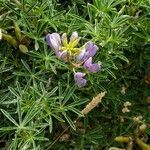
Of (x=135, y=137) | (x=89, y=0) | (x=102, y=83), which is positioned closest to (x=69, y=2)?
(x=89, y=0)

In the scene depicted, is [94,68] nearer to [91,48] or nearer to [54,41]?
[91,48]

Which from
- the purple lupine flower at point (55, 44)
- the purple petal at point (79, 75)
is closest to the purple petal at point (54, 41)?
A: the purple lupine flower at point (55, 44)

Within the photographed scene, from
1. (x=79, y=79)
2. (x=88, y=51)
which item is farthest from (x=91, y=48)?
(x=79, y=79)

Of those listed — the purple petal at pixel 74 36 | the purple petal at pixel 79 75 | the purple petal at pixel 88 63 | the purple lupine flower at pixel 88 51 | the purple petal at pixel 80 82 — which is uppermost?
the purple petal at pixel 74 36

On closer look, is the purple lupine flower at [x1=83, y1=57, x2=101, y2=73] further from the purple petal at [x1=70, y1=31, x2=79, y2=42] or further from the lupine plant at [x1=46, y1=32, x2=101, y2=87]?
the purple petal at [x1=70, y1=31, x2=79, y2=42]

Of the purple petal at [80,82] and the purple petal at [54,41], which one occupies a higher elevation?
the purple petal at [54,41]

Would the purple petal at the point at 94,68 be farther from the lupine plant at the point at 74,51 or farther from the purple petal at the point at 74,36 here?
the purple petal at the point at 74,36
